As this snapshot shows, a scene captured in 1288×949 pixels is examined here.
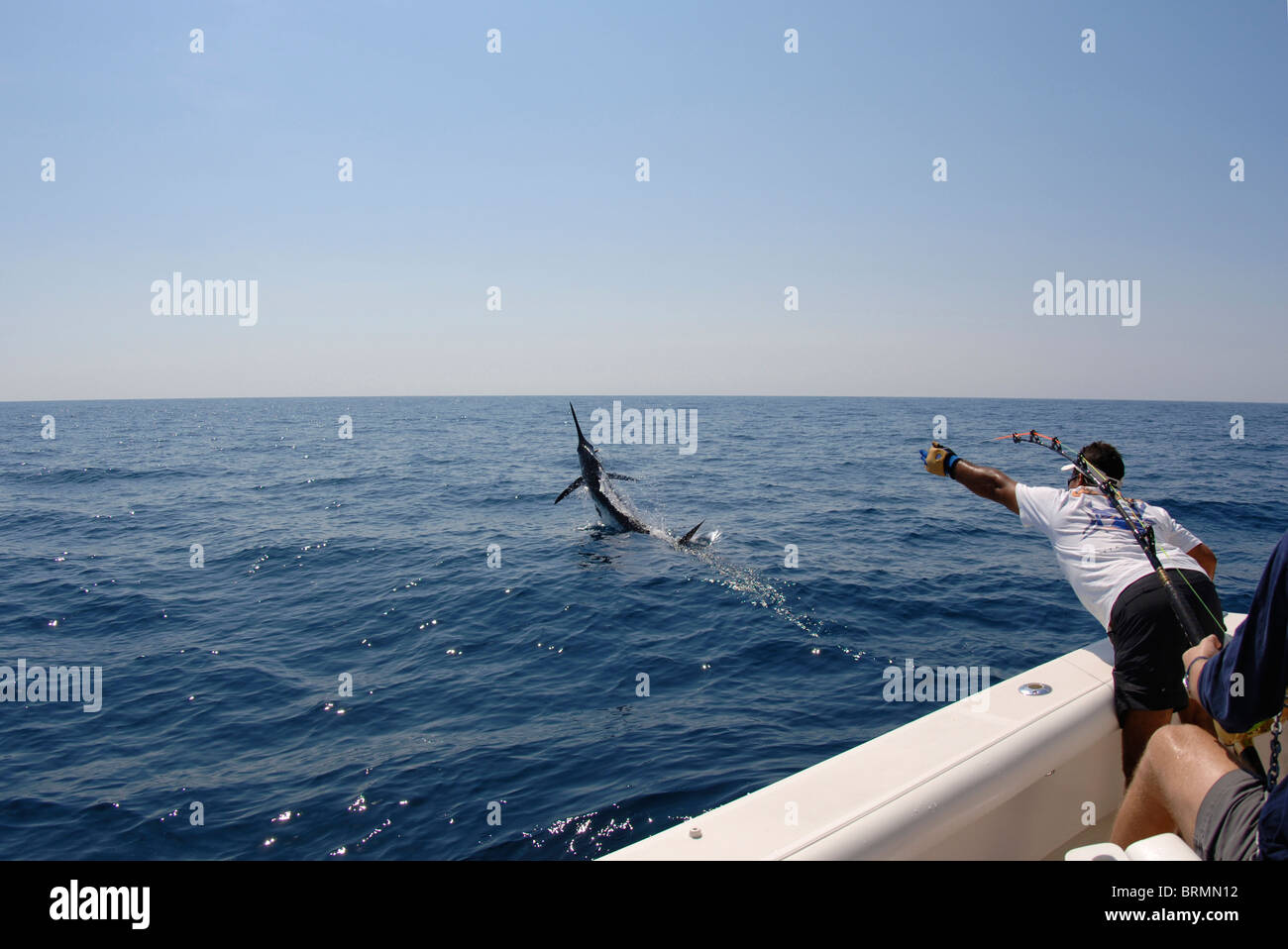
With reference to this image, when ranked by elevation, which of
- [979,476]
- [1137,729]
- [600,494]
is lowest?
[1137,729]

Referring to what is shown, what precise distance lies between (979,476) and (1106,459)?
926mm

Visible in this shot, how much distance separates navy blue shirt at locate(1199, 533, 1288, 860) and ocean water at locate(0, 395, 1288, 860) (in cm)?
436

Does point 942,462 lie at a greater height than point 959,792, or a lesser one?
greater

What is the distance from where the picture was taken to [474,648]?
10.5 meters

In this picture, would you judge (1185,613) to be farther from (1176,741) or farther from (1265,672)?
(1265,672)

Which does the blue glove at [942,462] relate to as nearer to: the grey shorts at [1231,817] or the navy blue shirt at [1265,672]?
the grey shorts at [1231,817]

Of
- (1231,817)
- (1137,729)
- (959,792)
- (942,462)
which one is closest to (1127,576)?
(1137,729)

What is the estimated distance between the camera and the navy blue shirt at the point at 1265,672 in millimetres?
2422

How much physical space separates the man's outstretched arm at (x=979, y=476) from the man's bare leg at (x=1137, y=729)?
1.53 metres

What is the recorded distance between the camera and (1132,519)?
483cm

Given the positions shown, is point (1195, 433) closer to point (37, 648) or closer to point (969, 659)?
point (969, 659)

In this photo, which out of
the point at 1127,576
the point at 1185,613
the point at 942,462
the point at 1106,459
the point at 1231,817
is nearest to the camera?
the point at 1231,817

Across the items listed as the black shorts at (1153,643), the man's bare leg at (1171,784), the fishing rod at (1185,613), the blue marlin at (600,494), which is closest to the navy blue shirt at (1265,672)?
the fishing rod at (1185,613)

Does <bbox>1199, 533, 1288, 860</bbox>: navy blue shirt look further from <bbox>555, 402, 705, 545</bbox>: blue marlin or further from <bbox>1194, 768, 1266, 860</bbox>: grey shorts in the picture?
<bbox>555, 402, 705, 545</bbox>: blue marlin
